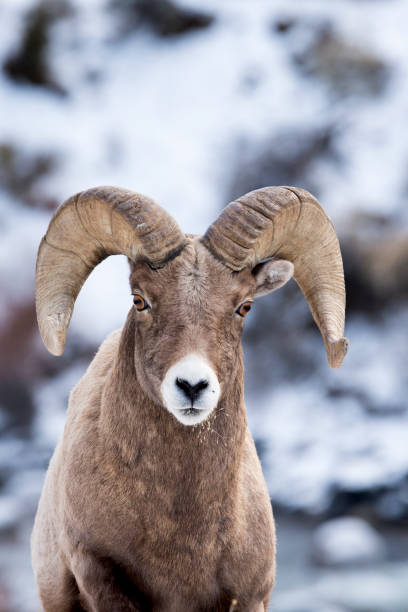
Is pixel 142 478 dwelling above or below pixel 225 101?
below

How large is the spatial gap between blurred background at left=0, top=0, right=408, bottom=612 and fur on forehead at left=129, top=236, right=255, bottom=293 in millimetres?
8618

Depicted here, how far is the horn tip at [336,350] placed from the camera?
Answer: 550 centimetres

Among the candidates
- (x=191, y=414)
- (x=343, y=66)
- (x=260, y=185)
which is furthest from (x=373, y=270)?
(x=191, y=414)

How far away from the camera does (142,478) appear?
536 cm

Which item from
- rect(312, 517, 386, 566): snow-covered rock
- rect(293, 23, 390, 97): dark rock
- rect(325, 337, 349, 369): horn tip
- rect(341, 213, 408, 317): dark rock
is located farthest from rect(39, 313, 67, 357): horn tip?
rect(293, 23, 390, 97): dark rock

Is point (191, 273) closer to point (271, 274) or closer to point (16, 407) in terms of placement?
point (271, 274)

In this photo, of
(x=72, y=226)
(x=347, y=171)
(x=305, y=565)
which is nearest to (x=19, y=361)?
(x=305, y=565)

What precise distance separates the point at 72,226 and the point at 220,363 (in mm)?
1470

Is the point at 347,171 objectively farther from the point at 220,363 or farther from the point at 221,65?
the point at 220,363

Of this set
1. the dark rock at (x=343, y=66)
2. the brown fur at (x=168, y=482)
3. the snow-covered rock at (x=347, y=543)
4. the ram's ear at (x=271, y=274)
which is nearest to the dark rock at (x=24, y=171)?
the dark rock at (x=343, y=66)

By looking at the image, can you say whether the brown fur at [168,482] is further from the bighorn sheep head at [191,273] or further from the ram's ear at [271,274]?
the ram's ear at [271,274]

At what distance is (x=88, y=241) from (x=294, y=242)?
141cm

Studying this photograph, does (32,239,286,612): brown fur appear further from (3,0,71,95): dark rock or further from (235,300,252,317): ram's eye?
(3,0,71,95): dark rock

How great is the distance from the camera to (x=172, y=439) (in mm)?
5289
